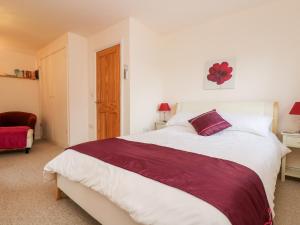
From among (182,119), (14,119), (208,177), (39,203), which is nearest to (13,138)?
(14,119)

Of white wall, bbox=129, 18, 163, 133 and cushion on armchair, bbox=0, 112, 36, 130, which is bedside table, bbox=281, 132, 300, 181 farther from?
cushion on armchair, bbox=0, 112, 36, 130

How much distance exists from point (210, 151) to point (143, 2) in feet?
7.17

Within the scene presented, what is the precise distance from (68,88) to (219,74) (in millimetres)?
2923

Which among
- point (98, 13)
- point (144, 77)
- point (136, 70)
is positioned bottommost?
point (144, 77)

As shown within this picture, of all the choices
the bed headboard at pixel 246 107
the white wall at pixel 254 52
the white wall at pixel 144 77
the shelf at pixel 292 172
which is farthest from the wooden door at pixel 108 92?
the shelf at pixel 292 172

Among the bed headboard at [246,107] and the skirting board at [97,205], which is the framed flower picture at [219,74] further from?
the skirting board at [97,205]

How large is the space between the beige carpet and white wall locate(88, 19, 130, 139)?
4.51 ft

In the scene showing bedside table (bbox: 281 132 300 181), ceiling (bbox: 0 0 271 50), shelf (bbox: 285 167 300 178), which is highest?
ceiling (bbox: 0 0 271 50)

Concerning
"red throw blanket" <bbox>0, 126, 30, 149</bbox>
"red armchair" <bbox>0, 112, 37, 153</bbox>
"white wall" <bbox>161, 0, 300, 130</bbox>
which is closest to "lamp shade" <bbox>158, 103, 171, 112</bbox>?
"white wall" <bbox>161, 0, 300, 130</bbox>

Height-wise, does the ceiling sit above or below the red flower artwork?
above

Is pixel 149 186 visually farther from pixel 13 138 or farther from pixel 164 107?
pixel 13 138

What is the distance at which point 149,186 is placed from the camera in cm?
101

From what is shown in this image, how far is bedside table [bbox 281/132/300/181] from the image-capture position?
7.21 feet

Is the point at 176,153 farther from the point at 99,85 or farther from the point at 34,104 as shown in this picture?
the point at 34,104
